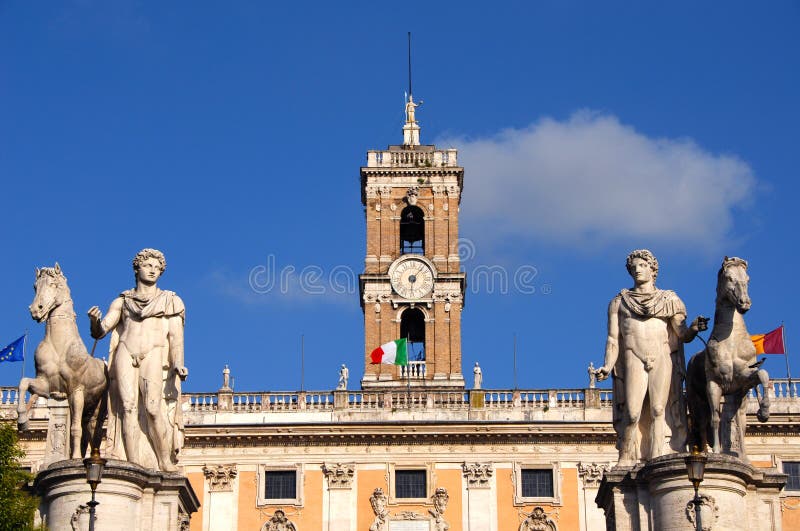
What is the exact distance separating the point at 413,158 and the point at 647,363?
6258cm

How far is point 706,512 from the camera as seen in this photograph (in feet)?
91.3

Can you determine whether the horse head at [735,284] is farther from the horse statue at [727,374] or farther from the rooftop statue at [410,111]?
the rooftop statue at [410,111]

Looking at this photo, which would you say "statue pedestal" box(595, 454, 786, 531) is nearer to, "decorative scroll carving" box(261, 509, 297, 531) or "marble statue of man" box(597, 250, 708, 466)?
"marble statue of man" box(597, 250, 708, 466)

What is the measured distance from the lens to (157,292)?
1203 inches

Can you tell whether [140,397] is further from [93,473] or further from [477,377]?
[477,377]

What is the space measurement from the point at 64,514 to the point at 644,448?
10.4 meters

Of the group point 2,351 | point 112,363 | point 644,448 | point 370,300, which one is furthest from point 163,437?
point 370,300

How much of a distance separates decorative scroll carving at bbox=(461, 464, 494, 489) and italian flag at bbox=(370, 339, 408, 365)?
902cm

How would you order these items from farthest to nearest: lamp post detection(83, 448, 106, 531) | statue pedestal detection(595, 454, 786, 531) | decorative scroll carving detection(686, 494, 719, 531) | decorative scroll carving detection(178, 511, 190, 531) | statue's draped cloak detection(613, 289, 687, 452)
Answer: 1. decorative scroll carving detection(178, 511, 190, 531)
2. statue's draped cloak detection(613, 289, 687, 452)
3. statue pedestal detection(595, 454, 786, 531)
4. decorative scroll carving detection(686, 494, 719, 531)
5. lamp post detection(83, 448, 106, 531)

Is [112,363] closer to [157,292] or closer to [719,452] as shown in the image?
[157,292]

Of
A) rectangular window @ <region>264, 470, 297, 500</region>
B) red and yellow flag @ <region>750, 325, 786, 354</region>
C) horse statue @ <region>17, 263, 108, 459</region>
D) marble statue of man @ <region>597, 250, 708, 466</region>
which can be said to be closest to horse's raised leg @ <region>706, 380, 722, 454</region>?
marble statue of man @ <region>597, 250, 708, 466</region>

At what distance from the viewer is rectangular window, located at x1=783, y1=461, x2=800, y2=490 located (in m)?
72.0

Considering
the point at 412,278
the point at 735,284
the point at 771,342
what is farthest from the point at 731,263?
the point at 412,278

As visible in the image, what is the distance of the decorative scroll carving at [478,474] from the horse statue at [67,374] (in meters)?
44.8
